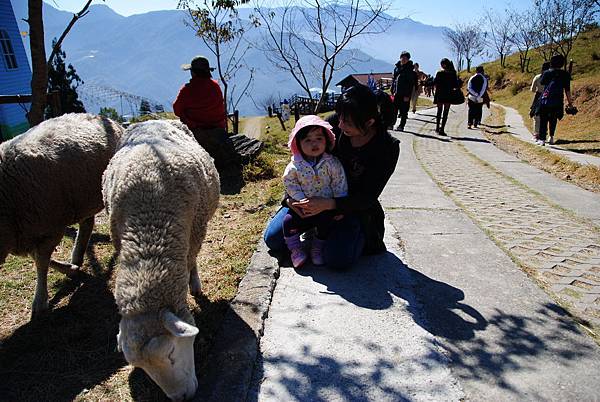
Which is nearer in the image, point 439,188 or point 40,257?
point 40,257

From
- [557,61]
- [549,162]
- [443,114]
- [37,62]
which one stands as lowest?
[549,162]

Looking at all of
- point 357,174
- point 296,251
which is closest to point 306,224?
point 296,251

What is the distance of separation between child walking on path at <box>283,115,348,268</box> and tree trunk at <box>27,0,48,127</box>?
10.3ft

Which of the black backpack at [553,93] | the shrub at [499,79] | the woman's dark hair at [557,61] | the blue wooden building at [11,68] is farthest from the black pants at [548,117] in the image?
the shrub at [499,79]

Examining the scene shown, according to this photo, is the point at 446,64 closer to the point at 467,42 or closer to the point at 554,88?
the point at 554,88

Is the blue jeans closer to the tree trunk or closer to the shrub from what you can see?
the tree trunk

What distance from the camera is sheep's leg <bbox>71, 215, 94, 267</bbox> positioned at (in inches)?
173

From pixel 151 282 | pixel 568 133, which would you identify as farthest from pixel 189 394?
pixel 568 133

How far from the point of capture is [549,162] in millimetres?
8703

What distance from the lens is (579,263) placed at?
388cm

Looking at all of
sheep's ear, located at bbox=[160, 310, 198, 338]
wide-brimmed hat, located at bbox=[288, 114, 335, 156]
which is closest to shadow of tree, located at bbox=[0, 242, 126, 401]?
sheep's ear, located at bbox=[160, 310, 198, 338]

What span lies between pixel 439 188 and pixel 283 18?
18.4 feet

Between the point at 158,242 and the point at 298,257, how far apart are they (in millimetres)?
1674

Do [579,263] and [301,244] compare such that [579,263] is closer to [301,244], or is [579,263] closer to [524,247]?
[524,247]
